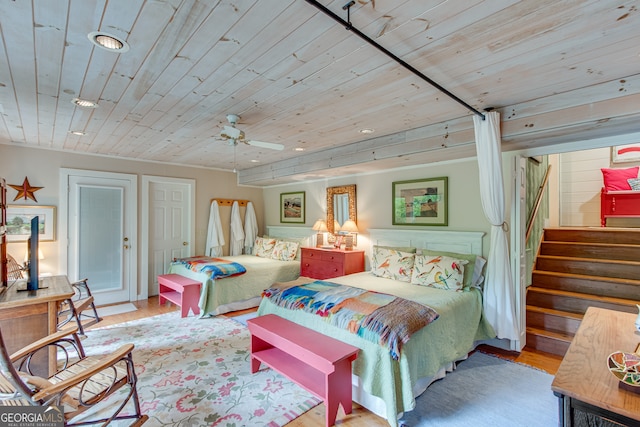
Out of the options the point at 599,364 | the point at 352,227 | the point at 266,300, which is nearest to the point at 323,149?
the point at 352,227

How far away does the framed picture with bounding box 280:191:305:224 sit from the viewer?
584cm

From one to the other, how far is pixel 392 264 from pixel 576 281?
2.10 meters

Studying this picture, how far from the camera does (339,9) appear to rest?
140 cm

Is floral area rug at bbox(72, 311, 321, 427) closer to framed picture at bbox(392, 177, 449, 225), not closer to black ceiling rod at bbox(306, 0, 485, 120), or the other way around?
black ceiling rod at bbox(306, 0, 485, 120)

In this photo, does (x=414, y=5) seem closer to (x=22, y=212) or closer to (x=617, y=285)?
(x=617, y=285)

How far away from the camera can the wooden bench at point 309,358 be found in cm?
200

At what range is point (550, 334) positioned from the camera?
310cm

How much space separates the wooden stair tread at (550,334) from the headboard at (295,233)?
11.3ft

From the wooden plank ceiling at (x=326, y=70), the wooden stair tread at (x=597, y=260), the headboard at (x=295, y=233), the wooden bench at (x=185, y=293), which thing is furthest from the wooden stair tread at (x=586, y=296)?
the wooden bench at (x=185, y=293)

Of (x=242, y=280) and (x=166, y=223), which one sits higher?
(x=166, y=223)

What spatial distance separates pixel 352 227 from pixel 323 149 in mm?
1293

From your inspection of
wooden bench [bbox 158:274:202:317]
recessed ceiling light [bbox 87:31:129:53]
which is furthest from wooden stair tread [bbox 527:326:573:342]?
recessed ceiling light [bbox 87:31:129:53]

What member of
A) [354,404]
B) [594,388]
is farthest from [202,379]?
[594,388]

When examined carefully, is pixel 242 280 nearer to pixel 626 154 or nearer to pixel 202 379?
pixel 202 379
